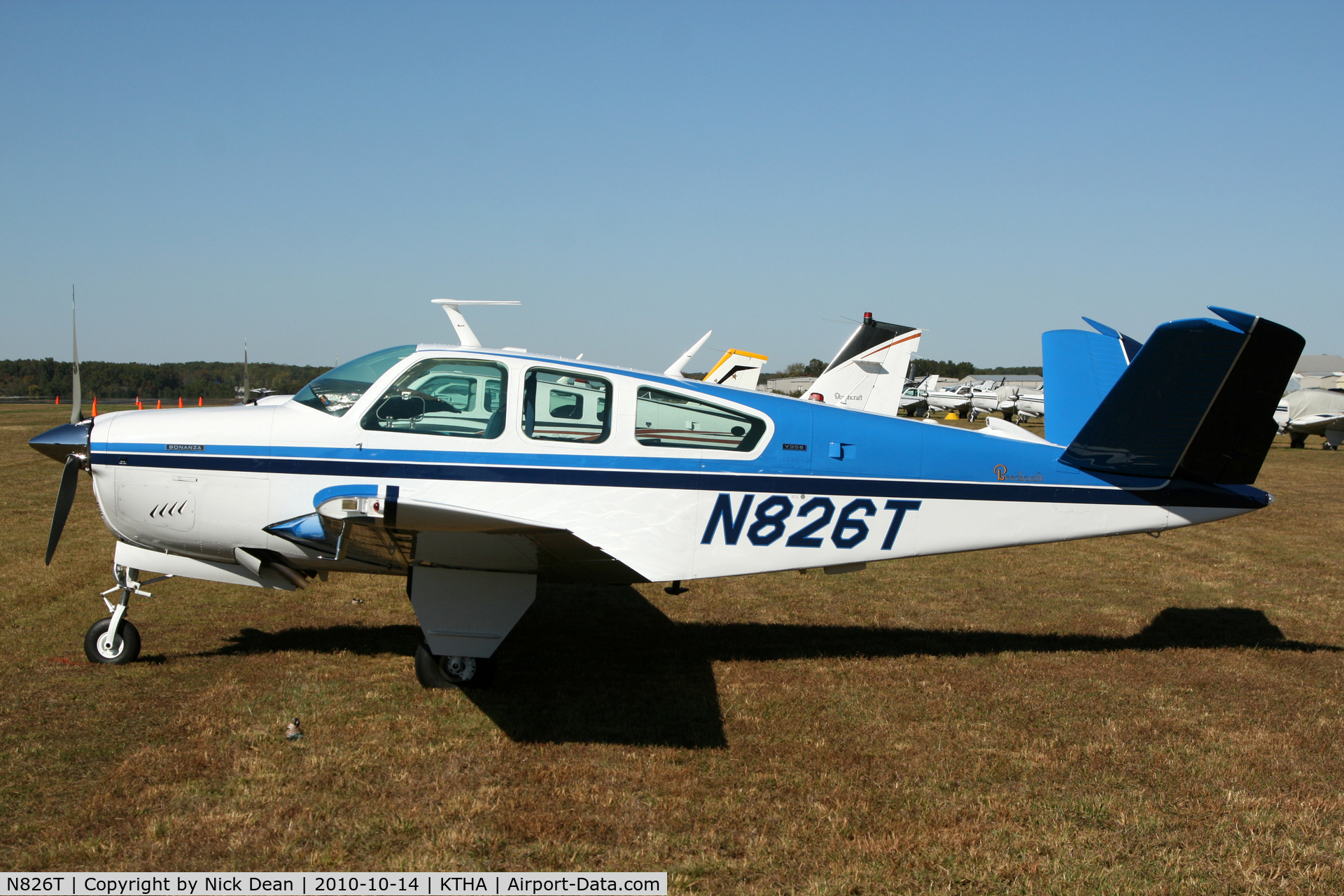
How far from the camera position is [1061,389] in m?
6.91

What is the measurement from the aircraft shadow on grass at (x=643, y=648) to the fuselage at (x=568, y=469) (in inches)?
32.4

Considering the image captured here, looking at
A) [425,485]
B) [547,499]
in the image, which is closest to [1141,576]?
[547,499]

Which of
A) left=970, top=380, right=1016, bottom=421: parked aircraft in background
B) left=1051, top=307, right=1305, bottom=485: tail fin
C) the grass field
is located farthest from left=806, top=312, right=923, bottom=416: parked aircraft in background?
left=970, top=380, right=1016, bottom=421: parked aircraft in background

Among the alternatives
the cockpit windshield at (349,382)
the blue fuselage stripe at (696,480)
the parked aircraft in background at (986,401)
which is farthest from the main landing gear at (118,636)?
the parked aircraft in background at (986,401)

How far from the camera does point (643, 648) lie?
6.82m

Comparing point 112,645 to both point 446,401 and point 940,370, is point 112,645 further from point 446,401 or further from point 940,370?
point 940,370

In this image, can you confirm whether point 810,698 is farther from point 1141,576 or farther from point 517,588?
point 1141,576

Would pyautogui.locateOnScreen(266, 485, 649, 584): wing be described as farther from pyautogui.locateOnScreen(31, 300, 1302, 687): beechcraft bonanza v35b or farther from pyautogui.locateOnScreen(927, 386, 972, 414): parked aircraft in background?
pyautogui.locateOnScreen(927, 386, 972, 414): parked aircraft in background

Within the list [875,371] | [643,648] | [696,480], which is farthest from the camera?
[875,371]

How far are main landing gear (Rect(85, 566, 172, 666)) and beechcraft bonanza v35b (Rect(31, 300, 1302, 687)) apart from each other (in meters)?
0.02

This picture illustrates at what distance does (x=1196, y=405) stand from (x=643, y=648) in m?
4.40

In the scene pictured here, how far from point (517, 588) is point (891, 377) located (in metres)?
12.3

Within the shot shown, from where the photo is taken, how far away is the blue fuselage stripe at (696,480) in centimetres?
546

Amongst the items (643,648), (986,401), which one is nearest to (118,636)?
(643,648)
